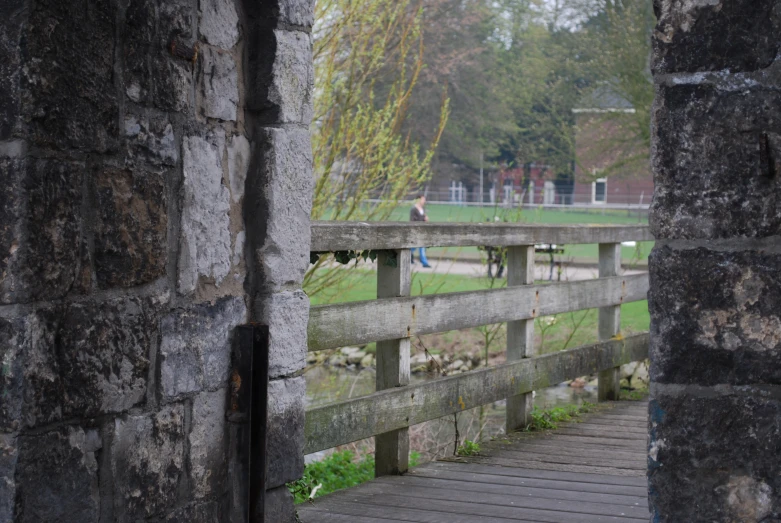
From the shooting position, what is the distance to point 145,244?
10.3ft

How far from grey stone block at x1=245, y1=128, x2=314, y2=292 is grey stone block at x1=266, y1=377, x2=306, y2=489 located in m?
0.40

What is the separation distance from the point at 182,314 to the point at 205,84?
2.63ft

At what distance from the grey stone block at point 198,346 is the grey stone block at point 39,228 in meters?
0.52

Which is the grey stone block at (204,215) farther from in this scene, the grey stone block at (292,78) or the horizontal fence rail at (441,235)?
the horizontal fence rail at (441,235)

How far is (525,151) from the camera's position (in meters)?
39.8

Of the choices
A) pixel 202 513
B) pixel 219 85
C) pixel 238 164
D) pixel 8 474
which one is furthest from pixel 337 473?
pixel 8 474

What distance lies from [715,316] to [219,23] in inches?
78.8

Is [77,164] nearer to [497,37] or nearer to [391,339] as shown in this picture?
[391,339]

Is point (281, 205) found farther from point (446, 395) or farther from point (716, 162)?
point (446, 395)

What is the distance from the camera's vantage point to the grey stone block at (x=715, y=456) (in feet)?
7.98

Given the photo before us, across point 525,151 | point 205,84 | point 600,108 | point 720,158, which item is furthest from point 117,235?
point 525,151

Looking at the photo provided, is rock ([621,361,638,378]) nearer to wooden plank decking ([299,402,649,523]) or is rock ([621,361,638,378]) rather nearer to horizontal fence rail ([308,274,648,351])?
horizontal fence rail ([308,274,648,351])

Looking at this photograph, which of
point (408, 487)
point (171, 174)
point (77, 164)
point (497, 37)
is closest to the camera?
point (77, 164)

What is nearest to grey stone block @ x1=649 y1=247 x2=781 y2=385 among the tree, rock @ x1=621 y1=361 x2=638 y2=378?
the tree
